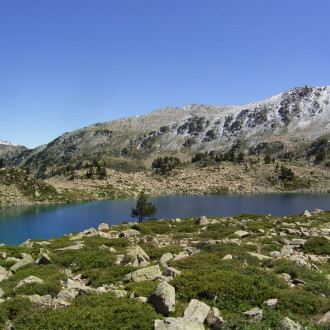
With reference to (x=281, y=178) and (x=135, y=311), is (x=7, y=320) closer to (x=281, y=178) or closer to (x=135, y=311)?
(x=135, y=311)

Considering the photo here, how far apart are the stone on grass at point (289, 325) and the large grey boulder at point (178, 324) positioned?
3145mm

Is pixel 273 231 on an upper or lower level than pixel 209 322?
lower

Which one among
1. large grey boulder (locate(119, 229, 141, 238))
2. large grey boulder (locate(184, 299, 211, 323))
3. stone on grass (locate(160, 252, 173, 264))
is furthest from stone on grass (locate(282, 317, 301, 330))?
large grey boulder (locate(119, 229, 141, 238))

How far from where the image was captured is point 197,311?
37.7 ft

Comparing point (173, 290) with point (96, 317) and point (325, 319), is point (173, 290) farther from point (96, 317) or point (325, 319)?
point (325, 319)

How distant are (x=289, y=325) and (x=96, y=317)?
738 cm

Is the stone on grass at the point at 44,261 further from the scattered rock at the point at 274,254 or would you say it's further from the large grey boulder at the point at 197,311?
the scattered rock at the point at 274,254

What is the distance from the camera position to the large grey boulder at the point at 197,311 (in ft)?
36.9

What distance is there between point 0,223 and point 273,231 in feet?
242

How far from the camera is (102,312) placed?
1177 centimetres

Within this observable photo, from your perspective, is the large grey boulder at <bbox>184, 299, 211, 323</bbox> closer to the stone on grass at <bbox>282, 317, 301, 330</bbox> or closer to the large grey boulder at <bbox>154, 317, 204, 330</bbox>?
the large grey boulder at <bbox>154, 317, 204, 330</bbox>

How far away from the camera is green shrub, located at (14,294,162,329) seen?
10820mm

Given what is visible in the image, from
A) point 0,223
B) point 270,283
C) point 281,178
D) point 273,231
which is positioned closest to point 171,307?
point 270,283

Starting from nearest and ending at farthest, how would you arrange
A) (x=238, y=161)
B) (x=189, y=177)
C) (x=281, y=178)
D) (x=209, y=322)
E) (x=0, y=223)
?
(x=209, y=322) < (x=0, y=223) < (x=281, y=178) < (x=189, y=177) < (x=238, y=161)
